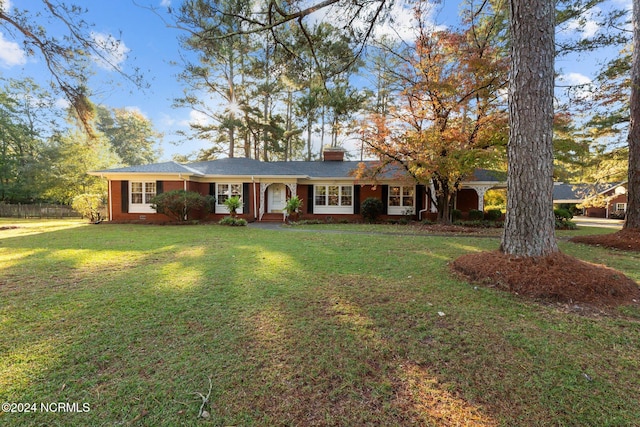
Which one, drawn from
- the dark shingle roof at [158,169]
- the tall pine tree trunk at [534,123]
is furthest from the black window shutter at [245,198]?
the tall pine tree trunk at [534,123]

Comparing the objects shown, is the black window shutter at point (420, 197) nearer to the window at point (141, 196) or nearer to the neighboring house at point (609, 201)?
the window at point (141, 196)

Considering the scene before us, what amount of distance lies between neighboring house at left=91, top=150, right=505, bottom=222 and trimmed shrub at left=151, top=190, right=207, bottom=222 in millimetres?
1132

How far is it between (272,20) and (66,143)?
25100 mm

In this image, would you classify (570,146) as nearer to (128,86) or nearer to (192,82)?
(128,86)

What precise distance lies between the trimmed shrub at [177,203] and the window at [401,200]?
967 cm

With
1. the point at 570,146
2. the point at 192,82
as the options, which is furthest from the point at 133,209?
the point at 570,146

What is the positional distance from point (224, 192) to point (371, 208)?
793 centimetres

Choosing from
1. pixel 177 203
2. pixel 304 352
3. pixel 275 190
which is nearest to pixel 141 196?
pixel 177 203

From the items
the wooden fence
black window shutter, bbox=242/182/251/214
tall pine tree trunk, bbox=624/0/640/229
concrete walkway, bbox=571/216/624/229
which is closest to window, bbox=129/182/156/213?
black window shutter, bbox=242/182/251/214

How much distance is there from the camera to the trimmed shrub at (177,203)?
12.2m

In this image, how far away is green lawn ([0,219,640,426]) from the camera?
5.54ft

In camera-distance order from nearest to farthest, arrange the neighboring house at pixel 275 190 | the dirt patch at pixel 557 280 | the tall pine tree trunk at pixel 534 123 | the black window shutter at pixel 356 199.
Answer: the dirt patch at pixel 557 280 → the tall pine tree trunk at pixel 534 123 → the neighboring house at pixel 275 190 → the black window shutter at pixel 356 199

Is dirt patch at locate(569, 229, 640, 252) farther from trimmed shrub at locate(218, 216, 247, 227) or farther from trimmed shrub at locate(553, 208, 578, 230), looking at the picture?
trimmed shrub at locate(218, 216, 247, 227)

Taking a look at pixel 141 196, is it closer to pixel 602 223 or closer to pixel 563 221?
pixel 563 221
